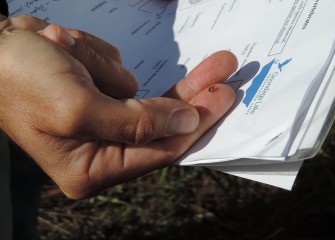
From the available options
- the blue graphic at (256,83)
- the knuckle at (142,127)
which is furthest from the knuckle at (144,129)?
the blue graphic at (256,83)

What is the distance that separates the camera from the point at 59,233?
1761mm

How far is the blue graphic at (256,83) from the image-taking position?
749 mm

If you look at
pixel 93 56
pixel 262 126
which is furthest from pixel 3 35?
pixel 262 126

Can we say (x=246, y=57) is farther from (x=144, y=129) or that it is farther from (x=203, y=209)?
(x=203, y=209)

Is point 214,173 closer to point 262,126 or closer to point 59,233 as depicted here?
point 59,233

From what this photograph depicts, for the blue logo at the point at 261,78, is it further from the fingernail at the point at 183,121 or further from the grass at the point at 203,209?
the grass at the point at 203,209

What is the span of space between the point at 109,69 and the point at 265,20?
0.85 feet

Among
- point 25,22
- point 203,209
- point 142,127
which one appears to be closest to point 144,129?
point 142,127

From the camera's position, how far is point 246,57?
83 cm

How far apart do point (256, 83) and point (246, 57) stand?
3.0 inches

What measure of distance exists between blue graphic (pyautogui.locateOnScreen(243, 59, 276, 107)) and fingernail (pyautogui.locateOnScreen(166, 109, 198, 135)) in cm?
7

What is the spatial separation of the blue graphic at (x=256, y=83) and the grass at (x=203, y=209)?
0.91 m

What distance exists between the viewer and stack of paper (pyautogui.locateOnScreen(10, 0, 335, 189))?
669 millimetres

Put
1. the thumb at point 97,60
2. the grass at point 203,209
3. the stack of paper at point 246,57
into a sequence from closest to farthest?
the stack of paper at point 246,57 → the thumb at point 97,60 → the grass at point 203,209
